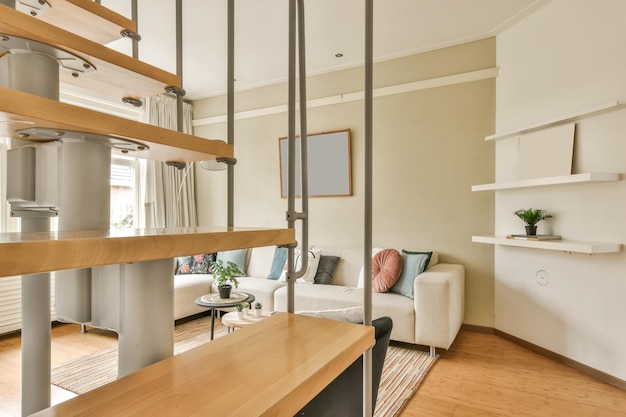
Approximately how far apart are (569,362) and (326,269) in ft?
7.29

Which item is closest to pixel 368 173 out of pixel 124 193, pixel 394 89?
pixel 394 89

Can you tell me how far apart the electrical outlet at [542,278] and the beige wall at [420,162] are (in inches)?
19.5

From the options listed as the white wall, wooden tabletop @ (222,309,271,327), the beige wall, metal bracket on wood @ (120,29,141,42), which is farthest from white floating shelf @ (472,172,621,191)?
metal bracket on wood @ (120,29,141,42)

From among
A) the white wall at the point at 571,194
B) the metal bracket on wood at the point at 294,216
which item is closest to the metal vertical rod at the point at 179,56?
the metal bracket on wood at the point at 294,216

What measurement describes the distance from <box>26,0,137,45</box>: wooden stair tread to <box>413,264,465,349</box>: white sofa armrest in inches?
105

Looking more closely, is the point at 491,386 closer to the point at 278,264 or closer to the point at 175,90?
the point at 278,264

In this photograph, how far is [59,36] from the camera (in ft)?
→ 2.01

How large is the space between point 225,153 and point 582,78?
10.2ft

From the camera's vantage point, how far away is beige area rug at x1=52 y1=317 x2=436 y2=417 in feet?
7.61

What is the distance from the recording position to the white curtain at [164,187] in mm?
4758

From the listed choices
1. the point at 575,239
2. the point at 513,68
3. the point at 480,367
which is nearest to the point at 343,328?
the point at 480,367

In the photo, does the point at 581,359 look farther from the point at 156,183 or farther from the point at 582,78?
the point at 156,183

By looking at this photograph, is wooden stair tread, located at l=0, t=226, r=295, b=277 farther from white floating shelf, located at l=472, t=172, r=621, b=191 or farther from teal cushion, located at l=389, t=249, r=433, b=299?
teal cushion, located at l=389, t=249, r=433, b=299

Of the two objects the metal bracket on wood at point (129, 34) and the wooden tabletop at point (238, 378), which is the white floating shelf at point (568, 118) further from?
the metal bracket on wood at point (129, 34)
